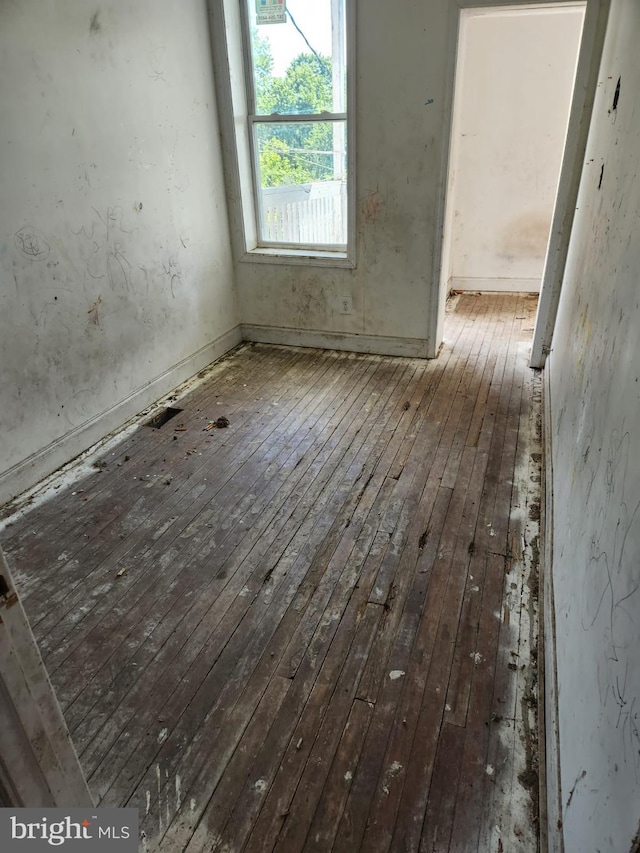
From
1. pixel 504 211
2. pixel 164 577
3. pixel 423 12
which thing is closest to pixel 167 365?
pixel 164 577

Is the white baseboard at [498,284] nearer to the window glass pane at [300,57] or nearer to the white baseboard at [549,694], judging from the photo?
the window glass pane at [300,57]

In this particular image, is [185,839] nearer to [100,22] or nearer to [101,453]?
[101,453]

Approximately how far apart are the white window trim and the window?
0.05 feet

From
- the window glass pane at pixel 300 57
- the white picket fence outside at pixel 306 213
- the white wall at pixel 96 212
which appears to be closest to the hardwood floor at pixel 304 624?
the white wall at pixel 96 212

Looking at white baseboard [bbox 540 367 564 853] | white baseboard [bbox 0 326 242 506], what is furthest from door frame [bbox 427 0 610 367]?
white baseboard [bbox 0 326 242 506]

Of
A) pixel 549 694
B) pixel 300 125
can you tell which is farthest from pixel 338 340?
pixel 549 694

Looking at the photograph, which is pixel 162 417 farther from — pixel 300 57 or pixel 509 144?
pixel 509 144

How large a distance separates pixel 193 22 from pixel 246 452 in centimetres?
299

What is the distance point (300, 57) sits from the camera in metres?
3.90

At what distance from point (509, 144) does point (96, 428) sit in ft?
16.2

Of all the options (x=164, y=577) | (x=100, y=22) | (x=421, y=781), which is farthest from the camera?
(x=100, y=22)

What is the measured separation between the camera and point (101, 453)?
Answer: 3287mm

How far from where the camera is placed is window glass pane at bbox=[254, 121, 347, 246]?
4.11 metres

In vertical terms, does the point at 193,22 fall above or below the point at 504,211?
above
